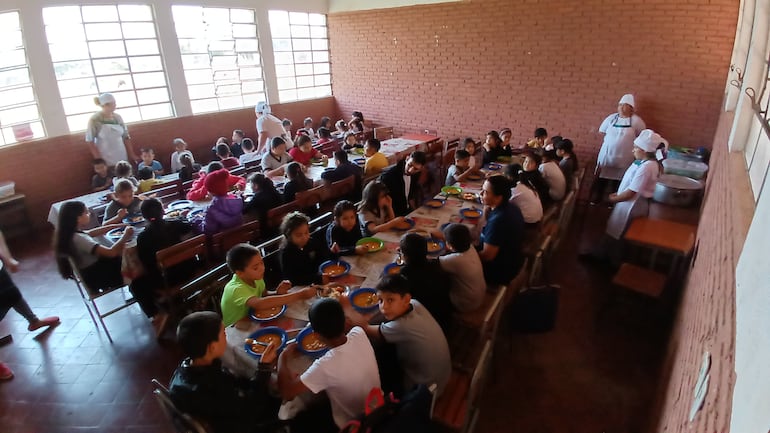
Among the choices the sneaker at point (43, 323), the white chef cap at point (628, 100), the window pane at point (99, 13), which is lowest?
the sneaker at point (43, 323)

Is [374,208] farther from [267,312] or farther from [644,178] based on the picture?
[644,178]

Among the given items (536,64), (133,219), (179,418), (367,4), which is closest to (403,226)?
(179,418)

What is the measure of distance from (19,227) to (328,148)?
17.0ft

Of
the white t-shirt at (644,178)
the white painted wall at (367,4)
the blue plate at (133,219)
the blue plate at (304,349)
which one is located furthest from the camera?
the white painted wall at (367,4)

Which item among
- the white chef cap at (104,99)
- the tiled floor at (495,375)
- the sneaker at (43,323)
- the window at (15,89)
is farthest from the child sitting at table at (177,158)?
the sneaker at (43,323)

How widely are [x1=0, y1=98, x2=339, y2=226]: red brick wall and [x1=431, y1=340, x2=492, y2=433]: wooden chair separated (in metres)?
7.66

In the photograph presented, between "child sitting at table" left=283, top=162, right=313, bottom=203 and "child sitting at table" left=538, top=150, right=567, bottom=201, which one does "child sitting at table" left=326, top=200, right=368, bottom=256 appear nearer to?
"child sitting at table" left=283, top=162, right=313, bottom=203

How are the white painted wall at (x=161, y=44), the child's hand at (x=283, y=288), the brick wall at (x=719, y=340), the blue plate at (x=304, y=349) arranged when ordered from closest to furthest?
the brick wall at (x=719, y=340), the blue plate at (x=304, y=349), the child's hand at (x=283, y=288), the white painted wall at (x=161, y=44)

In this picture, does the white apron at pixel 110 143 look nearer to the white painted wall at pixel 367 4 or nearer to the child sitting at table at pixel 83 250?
the child sitting at table at pixel 83 250

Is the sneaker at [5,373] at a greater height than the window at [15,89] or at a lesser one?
lesser

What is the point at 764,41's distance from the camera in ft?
11.0

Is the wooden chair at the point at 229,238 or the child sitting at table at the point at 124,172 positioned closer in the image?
the wooden chair at the point at 229,238

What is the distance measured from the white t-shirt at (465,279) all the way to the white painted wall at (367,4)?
25.1ft

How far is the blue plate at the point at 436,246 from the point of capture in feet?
12.9
